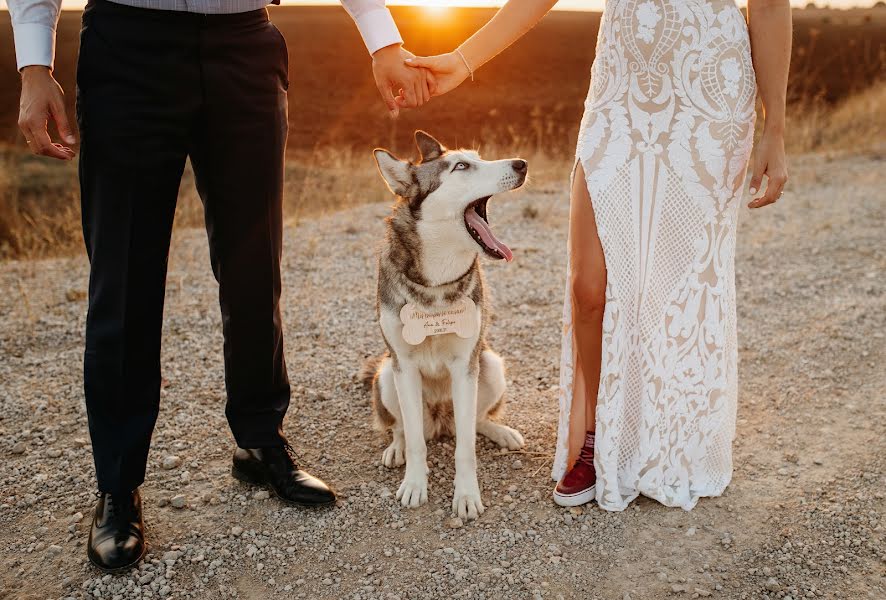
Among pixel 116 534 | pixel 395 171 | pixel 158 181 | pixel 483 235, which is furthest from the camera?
pixel 395 171

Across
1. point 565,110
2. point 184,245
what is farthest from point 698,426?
point 565,110

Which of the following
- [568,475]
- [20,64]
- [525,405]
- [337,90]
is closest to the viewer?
[20,64]

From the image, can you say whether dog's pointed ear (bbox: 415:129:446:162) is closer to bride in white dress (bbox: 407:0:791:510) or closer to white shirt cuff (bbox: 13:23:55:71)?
bride in white dress (bbox: 407:0:791:510)

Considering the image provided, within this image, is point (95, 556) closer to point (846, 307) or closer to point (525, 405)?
point (525, 405)

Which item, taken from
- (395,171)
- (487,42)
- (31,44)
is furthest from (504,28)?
(31,44)

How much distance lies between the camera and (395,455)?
3389 mm

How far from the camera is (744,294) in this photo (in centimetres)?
559

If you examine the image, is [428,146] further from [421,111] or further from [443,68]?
[421,111]

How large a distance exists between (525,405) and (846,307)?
8.95 feet

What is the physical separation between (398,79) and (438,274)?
2.88 feet

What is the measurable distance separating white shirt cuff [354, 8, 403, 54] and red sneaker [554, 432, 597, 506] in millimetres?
1911

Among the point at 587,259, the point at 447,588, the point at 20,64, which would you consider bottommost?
the point at 447,588

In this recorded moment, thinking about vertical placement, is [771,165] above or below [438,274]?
above

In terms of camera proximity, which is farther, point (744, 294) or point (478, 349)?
point (744, 294)
